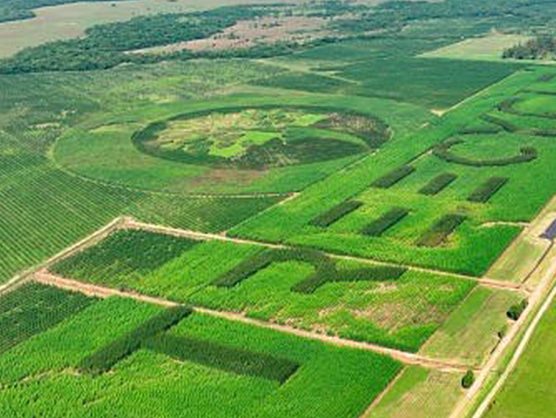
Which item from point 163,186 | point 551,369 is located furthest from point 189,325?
point 163,186

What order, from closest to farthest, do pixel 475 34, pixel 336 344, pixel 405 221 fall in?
pixel 336 344
pixel 405 221
pixel 475 34

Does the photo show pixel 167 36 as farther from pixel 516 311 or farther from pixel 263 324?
pixel 516 311

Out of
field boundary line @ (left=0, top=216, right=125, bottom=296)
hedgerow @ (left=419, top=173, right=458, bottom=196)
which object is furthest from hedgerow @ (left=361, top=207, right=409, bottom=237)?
field boundary line @ (left=0, top=216, right=125, bottom=296)

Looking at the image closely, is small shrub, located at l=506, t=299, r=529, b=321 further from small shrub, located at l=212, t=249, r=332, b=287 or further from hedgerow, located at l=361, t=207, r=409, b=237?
hedgerow, located at l=361, t=207, r=409, b=237

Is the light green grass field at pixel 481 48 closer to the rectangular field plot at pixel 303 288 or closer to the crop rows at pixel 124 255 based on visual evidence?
the crop rows at pixel 124 255

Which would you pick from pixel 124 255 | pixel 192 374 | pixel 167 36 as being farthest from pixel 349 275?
pixel 167 36

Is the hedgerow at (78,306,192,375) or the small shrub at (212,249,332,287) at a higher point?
the hedgerow at (78,306,192,375)

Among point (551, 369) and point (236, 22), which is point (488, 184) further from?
point (236, 22)
